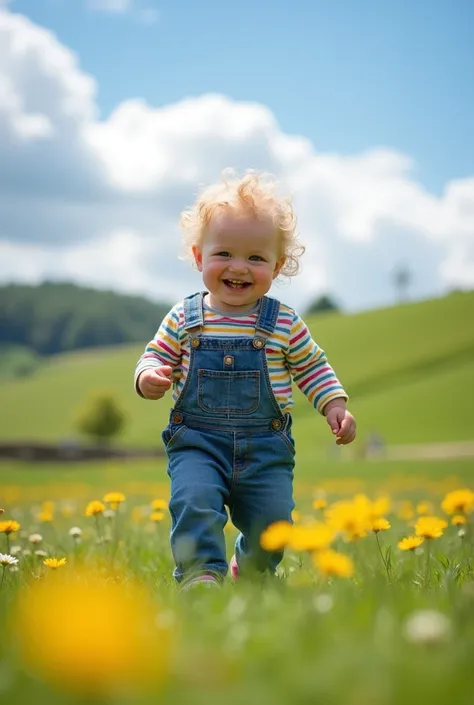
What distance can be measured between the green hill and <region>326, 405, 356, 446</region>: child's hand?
3891 cm

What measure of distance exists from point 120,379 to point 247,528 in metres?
65.0

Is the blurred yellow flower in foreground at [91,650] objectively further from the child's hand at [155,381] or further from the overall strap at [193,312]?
the overall strap at [193,312]

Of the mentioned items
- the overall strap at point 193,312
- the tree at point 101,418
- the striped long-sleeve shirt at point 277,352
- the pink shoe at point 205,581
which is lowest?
the pink shoe at point 205,581

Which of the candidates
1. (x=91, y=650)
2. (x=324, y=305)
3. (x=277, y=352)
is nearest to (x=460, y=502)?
(x=277, y=352)

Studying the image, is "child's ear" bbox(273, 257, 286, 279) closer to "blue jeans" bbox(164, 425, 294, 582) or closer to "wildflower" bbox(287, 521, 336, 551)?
"blue jeans" bbox(164, 425, 294, 582)

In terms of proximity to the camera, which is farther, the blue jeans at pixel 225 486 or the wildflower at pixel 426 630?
the blue jeans at pixel 225 486

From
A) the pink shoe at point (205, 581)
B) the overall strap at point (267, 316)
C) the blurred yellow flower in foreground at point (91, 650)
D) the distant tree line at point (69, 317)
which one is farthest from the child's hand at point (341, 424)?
the distant tree line at point (69, 317)

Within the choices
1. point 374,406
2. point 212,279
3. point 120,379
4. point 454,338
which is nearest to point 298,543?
point 212,279

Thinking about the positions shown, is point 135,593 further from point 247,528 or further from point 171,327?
point 171,327

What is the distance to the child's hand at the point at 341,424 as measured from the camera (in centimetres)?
342

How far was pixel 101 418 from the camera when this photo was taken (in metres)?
50.9

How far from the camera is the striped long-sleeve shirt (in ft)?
12.0

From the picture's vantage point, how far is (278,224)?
12.3 ft

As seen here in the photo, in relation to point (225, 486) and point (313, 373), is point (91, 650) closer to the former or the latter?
point (225, 486)
